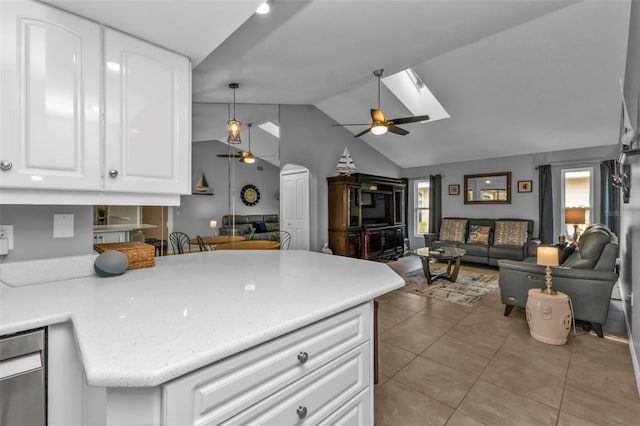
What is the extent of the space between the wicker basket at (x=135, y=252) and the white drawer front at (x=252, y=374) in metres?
1.17

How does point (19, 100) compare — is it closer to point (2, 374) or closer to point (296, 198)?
point (2, 374)

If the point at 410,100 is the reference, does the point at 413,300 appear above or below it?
below

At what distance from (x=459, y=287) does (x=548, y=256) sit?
6.49 ft

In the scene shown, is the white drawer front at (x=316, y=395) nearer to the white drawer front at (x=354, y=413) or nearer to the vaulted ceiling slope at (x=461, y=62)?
the white drawer front at (x=354, y=413)

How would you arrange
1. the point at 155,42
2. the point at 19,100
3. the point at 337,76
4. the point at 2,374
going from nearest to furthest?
the point at 2,374 → the point at 19,100 → the point at 155,42 → the point at 337,76

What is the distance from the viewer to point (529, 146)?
5.95m

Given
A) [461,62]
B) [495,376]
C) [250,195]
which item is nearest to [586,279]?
[495,376]

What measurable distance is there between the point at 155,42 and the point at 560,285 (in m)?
3.97

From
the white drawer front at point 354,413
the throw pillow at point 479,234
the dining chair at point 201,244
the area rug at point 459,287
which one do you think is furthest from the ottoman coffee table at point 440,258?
the white drawer front at point 354,413

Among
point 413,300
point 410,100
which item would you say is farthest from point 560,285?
point 410,100

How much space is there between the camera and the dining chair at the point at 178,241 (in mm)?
2471

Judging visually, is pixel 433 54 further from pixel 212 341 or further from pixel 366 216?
pixel 366 216

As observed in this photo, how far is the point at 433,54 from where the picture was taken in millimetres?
3262

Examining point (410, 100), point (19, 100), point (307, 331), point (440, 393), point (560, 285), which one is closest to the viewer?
point (307, 331)
